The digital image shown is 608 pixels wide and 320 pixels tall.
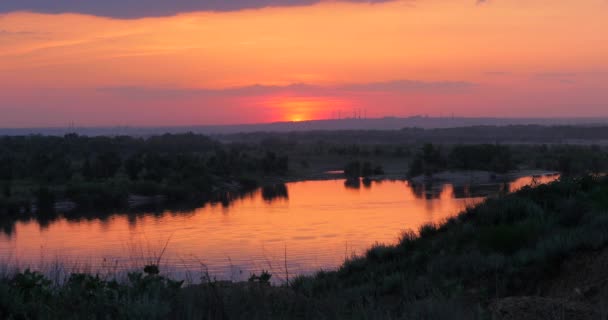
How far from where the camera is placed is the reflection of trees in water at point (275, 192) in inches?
1558

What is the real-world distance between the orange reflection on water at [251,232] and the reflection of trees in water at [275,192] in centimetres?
26

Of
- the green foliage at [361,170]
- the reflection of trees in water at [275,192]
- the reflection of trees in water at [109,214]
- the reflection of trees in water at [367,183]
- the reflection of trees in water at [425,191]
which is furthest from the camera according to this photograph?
the green foliage at [361,170]

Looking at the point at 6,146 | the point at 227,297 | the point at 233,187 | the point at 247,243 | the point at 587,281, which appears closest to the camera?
the point at 227,297

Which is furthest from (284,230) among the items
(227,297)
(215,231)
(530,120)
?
(530,120)

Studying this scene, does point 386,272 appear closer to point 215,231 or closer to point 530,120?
point 215,231

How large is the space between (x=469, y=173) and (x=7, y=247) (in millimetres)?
34321

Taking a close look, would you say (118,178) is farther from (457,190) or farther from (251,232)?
(251,232)

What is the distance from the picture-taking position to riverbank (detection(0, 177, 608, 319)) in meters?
4.83

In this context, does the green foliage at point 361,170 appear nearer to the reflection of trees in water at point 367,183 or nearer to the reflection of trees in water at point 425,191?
the reflection of trees in water at point 367,183

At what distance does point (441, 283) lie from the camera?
8.58m

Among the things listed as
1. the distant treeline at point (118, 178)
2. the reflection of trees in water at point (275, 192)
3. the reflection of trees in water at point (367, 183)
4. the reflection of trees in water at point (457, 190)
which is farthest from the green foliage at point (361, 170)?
the reflection of trees in water at point (457, 190)

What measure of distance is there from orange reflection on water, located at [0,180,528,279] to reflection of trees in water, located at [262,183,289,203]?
259mm

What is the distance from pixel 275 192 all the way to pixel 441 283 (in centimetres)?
3549

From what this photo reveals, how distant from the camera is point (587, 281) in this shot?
7.61 m
